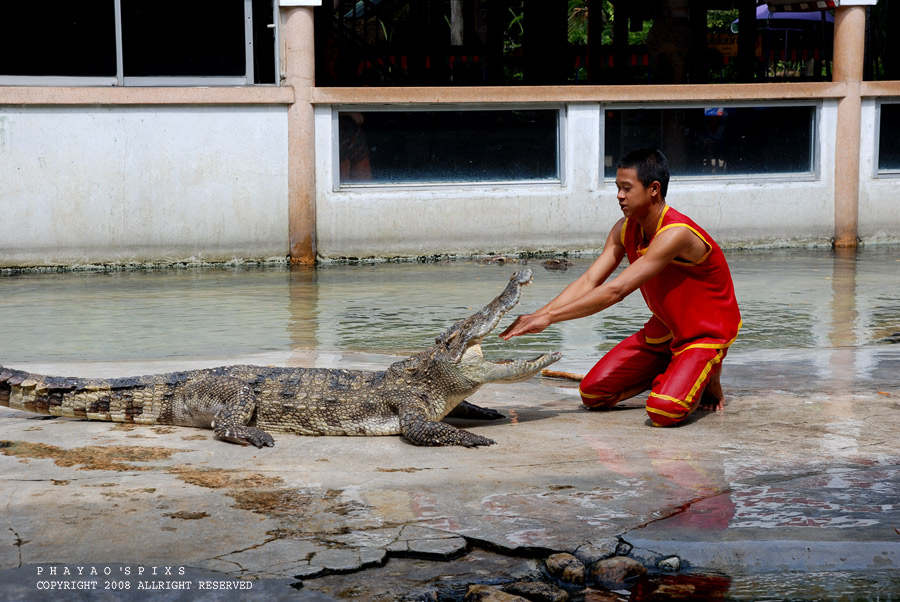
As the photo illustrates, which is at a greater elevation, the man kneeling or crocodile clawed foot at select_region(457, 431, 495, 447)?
the man kneeling

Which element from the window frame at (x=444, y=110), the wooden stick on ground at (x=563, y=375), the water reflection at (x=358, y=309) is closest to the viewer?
the wooden stick on ground at (x=563, y=375)

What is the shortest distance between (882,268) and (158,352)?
7836 millimetres

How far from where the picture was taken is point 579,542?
11.4 feet

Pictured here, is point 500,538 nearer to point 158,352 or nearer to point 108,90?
point 158,352

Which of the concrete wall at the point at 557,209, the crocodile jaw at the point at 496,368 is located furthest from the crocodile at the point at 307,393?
the concrete wall at the point at 557,209

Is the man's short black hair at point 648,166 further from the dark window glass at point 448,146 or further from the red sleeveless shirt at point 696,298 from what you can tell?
the dark window glass at point 448,146

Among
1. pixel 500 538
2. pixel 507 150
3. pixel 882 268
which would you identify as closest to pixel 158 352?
pixel 500 538

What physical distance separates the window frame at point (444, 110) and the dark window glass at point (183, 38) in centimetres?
131

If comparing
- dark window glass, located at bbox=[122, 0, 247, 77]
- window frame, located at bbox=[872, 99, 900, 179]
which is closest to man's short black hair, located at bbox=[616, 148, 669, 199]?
dark window glass, located at bbox=[122, 0, 247, 77]

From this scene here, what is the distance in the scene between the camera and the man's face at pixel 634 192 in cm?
521

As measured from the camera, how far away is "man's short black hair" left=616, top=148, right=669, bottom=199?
205 inches

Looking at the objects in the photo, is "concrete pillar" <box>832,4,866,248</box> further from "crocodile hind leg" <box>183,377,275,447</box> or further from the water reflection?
"crocodile hind leg" <box>183,377,275,447</box>

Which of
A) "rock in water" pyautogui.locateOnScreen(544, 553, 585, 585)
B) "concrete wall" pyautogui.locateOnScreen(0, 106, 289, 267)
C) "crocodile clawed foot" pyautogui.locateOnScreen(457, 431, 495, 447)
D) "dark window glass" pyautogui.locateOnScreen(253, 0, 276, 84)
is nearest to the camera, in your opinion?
"rock in water" pyautogui.locateOnScreen(544, 553, 585, 585)

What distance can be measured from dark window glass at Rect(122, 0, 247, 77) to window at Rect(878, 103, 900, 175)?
801 cm
